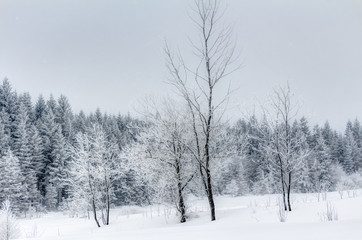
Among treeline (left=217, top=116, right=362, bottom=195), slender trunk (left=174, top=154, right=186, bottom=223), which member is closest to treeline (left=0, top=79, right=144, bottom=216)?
treeline (left=217, top=116, right=362, bottom=195)

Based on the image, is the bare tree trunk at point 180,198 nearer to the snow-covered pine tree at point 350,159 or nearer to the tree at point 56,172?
the tree at point 56,172

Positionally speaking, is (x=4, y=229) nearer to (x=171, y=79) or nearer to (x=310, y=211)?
(x=171, y=79)

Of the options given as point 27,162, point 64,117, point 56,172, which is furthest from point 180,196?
point 64,117

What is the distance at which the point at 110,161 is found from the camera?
3338 cm

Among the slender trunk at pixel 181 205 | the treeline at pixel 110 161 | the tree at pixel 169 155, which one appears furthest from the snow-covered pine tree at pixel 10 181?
the slender trunk at pixel 181 205

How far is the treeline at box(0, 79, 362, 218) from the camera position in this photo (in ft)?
52.2

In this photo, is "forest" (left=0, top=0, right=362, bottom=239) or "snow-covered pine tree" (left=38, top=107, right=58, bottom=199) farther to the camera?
"snow-covered pine tree" (left=38, top=107, right=58, bottom=199)

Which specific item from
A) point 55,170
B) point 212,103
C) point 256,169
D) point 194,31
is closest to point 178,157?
point 212,103

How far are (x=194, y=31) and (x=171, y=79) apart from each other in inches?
84.9

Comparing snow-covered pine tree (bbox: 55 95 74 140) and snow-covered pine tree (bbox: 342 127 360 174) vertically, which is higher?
snow-covered pine tree (bbox: 55 95 74 140)

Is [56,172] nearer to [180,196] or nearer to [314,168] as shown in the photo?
[180,196]

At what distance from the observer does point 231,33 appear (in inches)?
450

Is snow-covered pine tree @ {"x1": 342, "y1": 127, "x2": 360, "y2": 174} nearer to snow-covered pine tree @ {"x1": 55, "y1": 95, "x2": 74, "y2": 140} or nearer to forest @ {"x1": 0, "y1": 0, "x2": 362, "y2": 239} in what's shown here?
forest @ {"x1": 0, "y1": 0, "x2": 362, "y2": 239}

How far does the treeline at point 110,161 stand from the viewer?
626 inches
